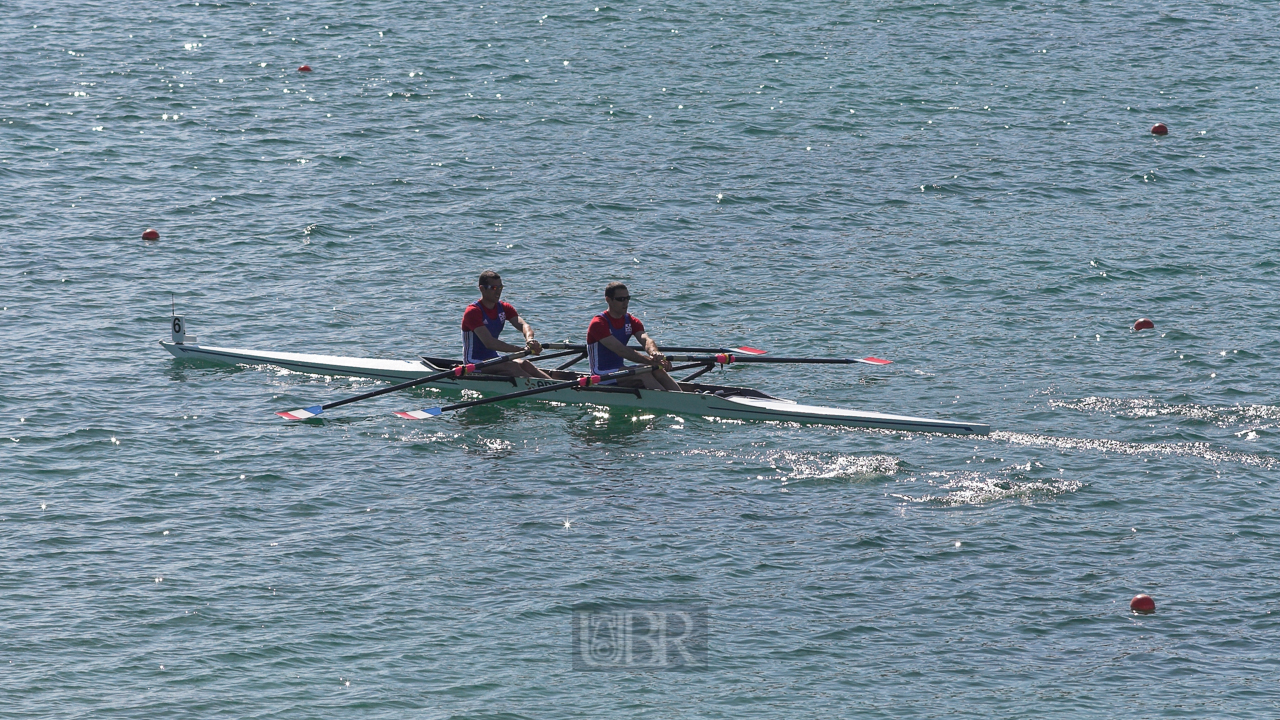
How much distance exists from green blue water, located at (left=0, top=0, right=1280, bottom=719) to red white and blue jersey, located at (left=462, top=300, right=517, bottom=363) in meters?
0.86

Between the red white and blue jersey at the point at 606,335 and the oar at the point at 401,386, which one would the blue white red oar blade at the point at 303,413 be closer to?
the oar at the point at 401,386

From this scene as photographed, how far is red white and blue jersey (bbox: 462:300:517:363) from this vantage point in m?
21.7

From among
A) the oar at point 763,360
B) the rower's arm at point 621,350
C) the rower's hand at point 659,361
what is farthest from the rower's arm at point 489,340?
the oar at point 763,360

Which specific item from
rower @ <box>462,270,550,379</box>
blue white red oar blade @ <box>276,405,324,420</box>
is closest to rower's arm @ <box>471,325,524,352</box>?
rower @ <box>462,270,550,379</box>

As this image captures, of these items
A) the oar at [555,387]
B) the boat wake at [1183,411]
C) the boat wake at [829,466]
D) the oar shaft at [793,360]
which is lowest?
the boat wake at [829,466]

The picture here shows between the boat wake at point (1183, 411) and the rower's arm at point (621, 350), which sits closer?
the boat wake at point (1183, 411)

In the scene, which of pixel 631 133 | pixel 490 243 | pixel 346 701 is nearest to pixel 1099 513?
pixel 346 701

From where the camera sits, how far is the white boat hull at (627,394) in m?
20.1

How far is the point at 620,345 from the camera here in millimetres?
21125

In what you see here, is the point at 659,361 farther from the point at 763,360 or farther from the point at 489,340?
the point at 489,340

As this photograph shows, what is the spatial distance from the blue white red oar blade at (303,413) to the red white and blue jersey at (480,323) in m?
2.28

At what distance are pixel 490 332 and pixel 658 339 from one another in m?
3.15

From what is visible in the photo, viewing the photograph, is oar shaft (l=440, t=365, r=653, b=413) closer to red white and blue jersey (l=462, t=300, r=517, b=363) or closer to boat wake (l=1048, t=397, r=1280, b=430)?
A: red white and blue jersey (l=462, t=300, r=517, b=363)

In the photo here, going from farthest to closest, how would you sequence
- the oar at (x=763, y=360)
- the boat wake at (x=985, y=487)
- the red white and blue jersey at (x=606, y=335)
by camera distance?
1. the oar at (x=763, y=360)
2. the red white and blue jersey at (x=606, y=335)
3. the boat wake at (x=985, y=487)
